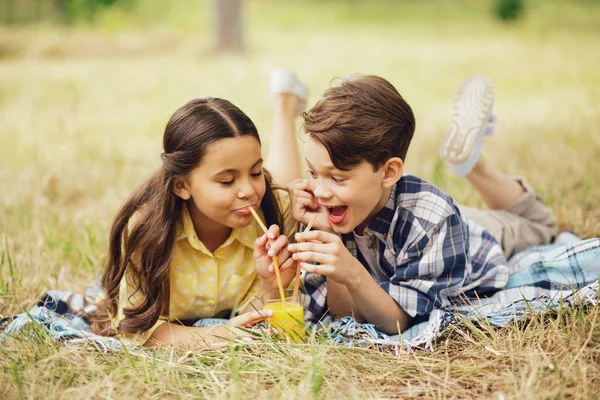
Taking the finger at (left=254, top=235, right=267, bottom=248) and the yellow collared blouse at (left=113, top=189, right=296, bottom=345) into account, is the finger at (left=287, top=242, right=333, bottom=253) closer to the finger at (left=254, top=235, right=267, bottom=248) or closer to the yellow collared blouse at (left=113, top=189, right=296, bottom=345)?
the finger at (left=254, top=235, right=267, bottom=248)

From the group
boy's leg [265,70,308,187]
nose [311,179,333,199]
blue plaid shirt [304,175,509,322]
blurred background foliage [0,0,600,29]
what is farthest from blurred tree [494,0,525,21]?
nose [311,179,333,199]

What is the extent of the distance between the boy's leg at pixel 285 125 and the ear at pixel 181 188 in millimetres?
783

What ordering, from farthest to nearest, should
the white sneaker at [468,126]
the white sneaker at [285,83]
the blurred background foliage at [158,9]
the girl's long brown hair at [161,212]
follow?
the blurred background foliage at [158,9], the white sneaker at [285,83], the white sneaker at [468,126], the girl's long brown hair at [161,212]

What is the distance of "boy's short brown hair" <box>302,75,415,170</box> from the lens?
222 cm

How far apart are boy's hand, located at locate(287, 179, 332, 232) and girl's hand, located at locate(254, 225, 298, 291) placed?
146 mm

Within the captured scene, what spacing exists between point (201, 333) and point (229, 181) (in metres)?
0.55

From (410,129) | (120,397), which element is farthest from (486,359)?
(120,397)

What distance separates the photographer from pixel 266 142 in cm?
512

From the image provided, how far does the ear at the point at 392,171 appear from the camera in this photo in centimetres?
232

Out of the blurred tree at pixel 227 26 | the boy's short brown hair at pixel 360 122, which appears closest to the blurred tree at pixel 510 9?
the blurred tree at pixel 227 26

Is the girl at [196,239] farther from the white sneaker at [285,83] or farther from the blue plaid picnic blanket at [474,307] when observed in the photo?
the white sneaker at [285,83]

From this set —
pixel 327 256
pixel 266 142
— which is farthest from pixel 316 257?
pixel 266 142

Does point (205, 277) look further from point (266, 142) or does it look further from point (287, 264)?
point (266, 142)

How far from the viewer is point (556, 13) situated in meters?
14.0
